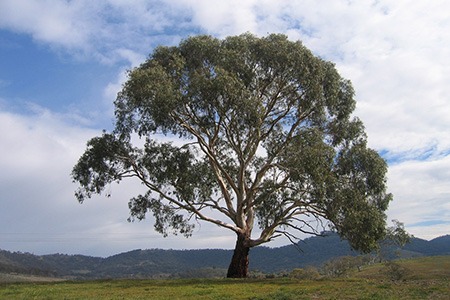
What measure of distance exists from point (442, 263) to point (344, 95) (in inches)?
3826

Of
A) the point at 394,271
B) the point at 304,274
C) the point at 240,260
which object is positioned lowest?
the point at 394,271

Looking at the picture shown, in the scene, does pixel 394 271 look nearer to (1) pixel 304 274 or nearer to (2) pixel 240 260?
(1) pixel 304 274

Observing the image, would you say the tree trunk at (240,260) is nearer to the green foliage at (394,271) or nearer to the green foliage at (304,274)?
the green foliage at (304,274)

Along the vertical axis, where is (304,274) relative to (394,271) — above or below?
above

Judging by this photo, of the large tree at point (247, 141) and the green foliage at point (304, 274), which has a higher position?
the large tree at point (247, 141)

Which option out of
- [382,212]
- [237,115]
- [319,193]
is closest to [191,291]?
[319,193]

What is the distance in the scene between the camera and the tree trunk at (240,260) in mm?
35266

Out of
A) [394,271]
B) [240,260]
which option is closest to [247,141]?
[240,260]

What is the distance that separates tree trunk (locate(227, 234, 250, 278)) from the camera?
1388 inches

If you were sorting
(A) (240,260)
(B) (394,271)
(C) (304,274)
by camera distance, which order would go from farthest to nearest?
(B) (394,271), (C) (304,274), (A) (240,260)

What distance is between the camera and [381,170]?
3272 centimetres

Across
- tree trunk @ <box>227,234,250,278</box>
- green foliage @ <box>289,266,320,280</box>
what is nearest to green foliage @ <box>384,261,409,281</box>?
green foliage @ <box>289,266,320,280</box>

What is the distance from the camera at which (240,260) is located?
116 feet

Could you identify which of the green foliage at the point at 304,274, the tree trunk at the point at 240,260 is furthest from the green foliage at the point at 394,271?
the tree trunk at the point at 240,260
